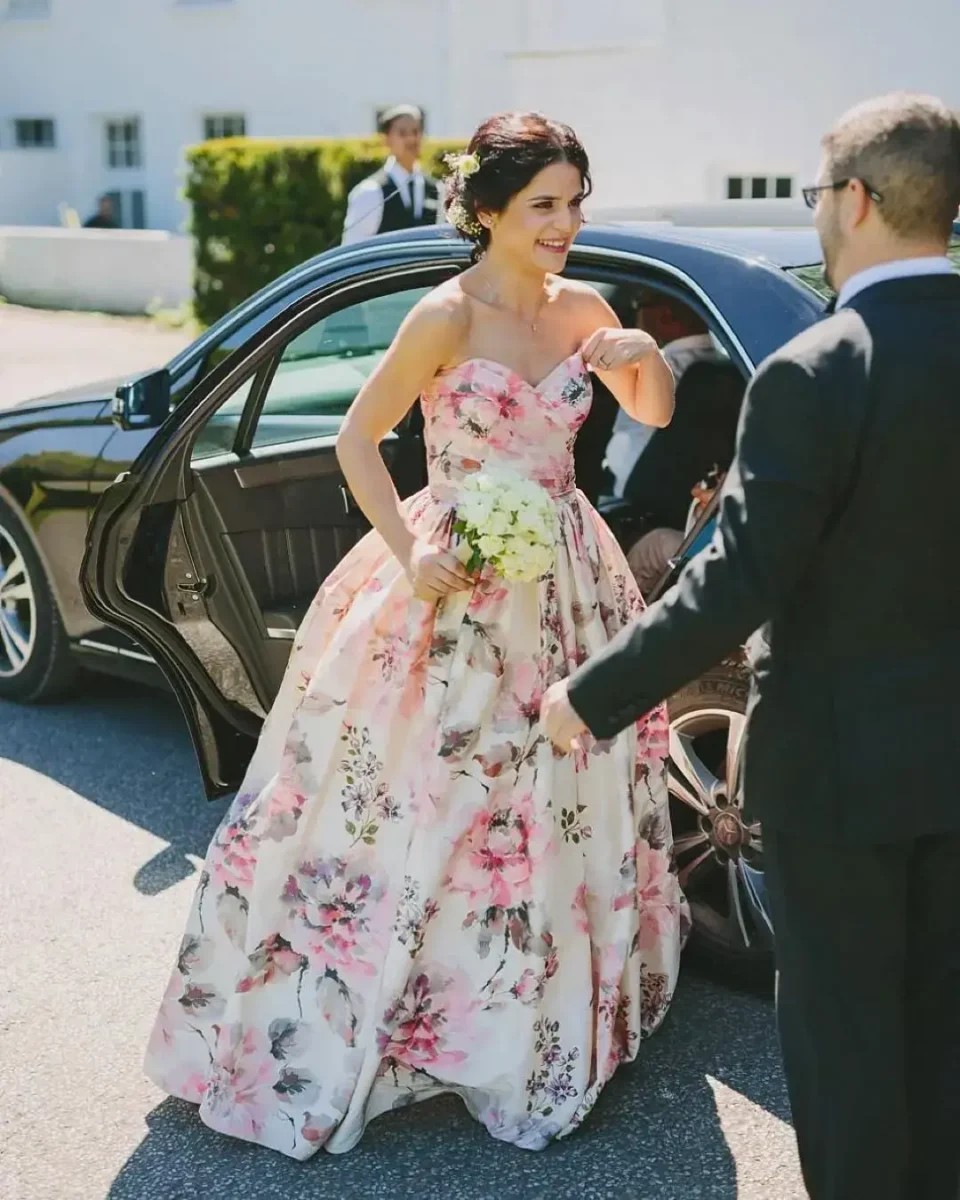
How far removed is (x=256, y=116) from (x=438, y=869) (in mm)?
17708

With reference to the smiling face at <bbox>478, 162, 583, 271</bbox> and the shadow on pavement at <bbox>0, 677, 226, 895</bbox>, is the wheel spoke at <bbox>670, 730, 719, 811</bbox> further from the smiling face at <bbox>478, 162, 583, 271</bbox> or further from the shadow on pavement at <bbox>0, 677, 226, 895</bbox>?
the shadow on pavement at <bbox>0, 677, 226, 895</bbox>

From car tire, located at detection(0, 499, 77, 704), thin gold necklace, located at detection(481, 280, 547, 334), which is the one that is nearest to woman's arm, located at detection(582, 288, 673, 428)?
thin gold necklace, located at detection(481, 280, 547, 334)

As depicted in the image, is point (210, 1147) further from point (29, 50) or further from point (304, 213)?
point (29, 50)

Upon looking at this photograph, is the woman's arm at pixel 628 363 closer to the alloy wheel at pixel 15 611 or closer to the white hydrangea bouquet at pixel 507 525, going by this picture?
the white hydrangea bouquet at pixel 507 525

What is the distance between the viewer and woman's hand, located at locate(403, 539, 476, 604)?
3299 mm

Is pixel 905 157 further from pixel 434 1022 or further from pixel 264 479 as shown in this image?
pixel 264 479

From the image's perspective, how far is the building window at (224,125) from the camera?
20516 millimetres

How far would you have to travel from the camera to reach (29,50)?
22.0m

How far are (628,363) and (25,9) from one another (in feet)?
68.7

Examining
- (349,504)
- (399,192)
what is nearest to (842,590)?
(349,504)

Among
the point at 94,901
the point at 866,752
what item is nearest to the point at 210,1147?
the point at 94,901

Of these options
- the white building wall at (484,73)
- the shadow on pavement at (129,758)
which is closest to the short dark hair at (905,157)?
the shadow on pavement at (129,758)

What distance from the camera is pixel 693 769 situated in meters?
3.88

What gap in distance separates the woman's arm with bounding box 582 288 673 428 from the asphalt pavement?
1355mm
